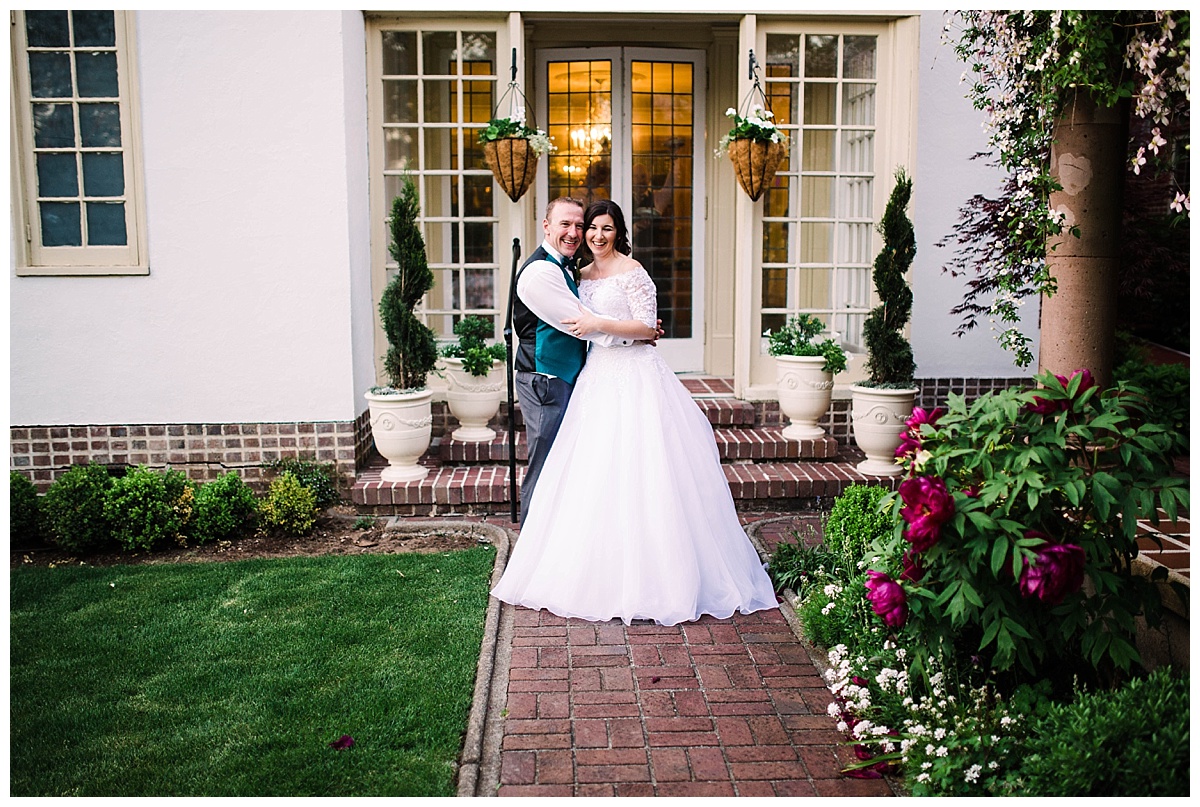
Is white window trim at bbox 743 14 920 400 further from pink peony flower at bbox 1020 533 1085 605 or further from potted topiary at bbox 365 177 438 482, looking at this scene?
pink peony flower at bbox 1020 533 1085 605

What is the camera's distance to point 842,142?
7.39 m

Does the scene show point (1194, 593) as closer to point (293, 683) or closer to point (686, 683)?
point (686, 683)

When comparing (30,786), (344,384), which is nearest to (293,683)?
(30,786)

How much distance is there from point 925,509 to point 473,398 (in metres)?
4.28

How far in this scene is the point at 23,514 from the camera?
5855 mm

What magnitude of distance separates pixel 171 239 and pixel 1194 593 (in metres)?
6.05

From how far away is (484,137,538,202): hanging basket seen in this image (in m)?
6.79

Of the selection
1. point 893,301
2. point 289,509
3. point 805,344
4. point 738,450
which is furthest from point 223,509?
point 893,301

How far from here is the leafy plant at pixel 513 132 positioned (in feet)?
22.1

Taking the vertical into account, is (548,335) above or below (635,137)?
below

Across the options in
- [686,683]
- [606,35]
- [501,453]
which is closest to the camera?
[686,683]

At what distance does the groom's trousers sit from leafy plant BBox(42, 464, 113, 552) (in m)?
2.65

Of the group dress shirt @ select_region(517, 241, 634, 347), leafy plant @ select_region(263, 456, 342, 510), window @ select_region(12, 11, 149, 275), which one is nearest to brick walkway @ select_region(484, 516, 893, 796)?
dress shirt @ select_region(517, 241, 634, 347)

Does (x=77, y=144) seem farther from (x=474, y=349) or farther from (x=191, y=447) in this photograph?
(x=474, y=349)
